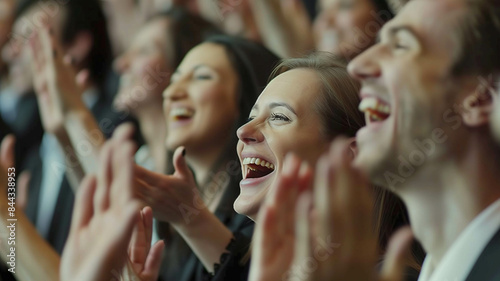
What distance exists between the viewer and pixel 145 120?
4.22ft

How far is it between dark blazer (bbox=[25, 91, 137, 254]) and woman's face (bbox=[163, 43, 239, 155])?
0.27 meters

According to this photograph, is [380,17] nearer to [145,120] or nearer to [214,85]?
[214,85]

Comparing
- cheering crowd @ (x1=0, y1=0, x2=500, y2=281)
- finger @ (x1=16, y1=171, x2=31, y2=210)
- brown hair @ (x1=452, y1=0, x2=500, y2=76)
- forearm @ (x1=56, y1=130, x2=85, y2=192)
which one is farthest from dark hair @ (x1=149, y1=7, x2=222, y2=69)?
brown hair @ (x1=452, y1=0, x2=500, y2=76)

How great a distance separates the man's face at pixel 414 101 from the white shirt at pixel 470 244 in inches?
2.8

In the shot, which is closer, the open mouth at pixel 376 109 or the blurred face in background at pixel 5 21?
the open mouth at pixel 376 109

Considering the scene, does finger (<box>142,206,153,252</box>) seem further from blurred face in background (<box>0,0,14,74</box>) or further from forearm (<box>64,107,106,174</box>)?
blurred face in background (<box>0,0,14,74</box>)

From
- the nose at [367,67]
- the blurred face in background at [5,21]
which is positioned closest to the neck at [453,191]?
the nose at [367,67]

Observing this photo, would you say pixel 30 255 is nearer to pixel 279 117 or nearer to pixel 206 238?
pixel 206 238

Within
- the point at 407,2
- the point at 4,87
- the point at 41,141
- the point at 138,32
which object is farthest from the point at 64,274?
the point at 4,87

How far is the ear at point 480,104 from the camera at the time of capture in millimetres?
699

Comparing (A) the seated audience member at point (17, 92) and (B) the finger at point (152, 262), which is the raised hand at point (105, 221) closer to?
(B) the finger at point (152, 262)

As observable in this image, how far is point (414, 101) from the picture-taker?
71 cm

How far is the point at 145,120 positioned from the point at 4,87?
0.61 metres

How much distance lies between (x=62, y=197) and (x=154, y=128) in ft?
0.84
